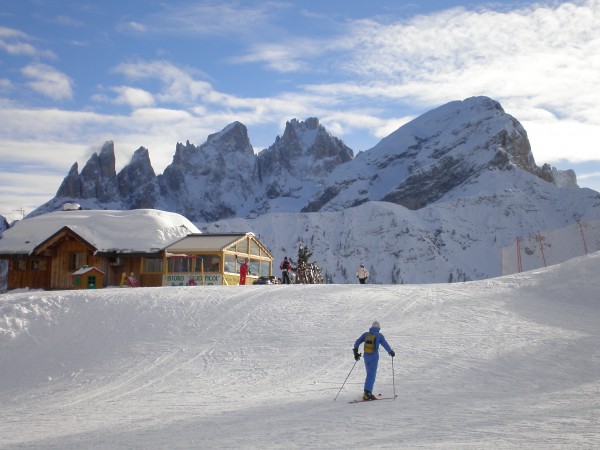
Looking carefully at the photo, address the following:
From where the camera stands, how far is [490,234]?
525 ft

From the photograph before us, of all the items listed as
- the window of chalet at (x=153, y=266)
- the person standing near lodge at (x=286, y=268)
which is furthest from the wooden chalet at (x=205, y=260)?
the person standing near lodge at (x=286, y=268)

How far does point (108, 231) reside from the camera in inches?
1491

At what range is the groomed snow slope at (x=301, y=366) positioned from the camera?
10406mm

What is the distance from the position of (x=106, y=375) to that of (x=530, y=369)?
10558 millimetres

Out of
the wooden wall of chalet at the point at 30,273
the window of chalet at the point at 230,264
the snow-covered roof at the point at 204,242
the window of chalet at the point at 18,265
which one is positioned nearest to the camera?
the snow-covered roof at the point at 204,242

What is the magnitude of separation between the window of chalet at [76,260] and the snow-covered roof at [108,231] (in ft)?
3.69

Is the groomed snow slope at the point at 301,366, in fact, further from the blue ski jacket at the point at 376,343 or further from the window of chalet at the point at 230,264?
the window of chalet at the point at 230,264

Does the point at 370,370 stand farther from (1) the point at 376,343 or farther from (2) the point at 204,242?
(2) the point at 204,242

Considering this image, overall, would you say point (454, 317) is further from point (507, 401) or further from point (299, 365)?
point (507, 401)

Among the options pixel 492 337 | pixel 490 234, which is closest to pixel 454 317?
pixel 492 337

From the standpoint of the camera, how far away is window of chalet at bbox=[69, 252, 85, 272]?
36.2 metres

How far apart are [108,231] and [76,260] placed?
256cm

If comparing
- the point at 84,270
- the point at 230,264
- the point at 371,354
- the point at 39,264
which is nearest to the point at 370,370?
the point at 371,354

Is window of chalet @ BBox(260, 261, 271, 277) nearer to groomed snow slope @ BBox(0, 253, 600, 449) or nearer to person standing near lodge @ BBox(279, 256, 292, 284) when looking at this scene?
person standing near lodge @ BBox(279, 256, 292, 284)
